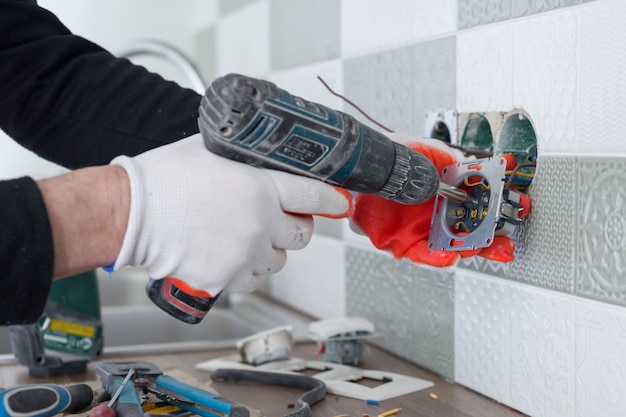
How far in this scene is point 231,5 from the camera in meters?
2.02

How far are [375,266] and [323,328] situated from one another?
0.19 m

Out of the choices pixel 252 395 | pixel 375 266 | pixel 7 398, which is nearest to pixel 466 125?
pixel 375 266

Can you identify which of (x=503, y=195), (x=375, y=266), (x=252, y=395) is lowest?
(x=252, y=395)

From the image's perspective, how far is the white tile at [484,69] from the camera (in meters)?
0.99

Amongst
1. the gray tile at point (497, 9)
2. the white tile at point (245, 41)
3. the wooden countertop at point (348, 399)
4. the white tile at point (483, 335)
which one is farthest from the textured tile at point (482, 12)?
the white tile at point (245, 41)

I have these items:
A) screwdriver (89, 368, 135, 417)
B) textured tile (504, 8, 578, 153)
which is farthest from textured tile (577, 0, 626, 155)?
screwdriver (89, 368, 135, 417)

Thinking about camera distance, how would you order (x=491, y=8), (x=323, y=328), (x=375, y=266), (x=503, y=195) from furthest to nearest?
(x=375, y=266)
(x=323, y=328)
(x=491, y=8)
(x=503, y=195)

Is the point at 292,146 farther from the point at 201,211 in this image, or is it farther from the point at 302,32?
the point at 302,32

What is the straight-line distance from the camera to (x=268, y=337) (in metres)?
1.18

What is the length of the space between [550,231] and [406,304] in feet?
1.18

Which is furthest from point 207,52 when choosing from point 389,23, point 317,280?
point 389,23

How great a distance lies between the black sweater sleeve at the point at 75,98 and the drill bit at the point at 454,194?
0.33 m

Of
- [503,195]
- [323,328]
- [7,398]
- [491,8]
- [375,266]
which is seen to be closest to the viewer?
[7,398]

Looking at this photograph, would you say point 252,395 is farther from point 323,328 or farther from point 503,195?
point 503,195
